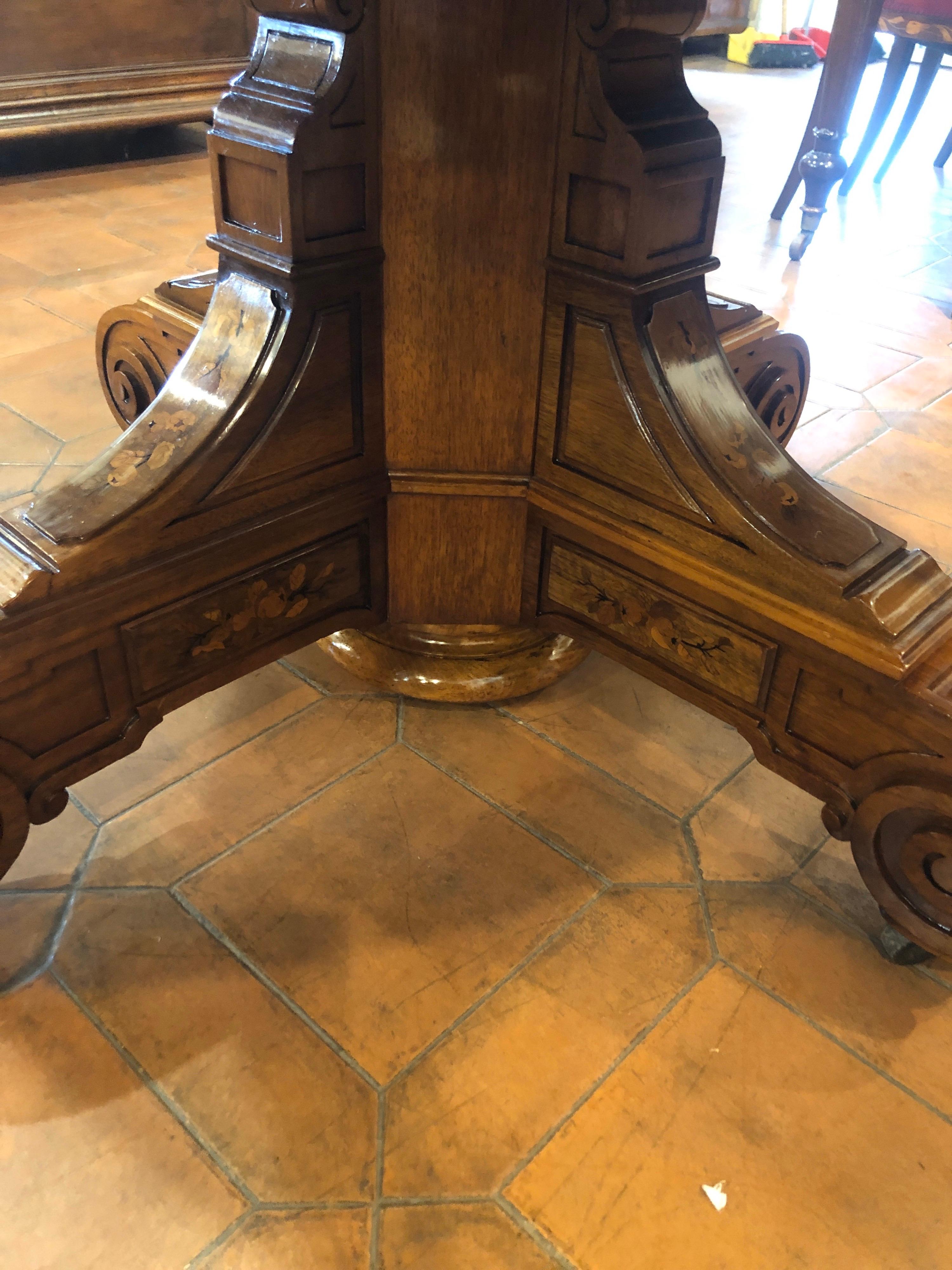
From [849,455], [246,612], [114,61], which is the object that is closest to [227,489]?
[246,612]

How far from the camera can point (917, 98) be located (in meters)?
4.14

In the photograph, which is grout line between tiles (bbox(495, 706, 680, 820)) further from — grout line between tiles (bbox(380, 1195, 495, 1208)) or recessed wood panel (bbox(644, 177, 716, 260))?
recessed wood panel (bbox(644, 177, 716, 260))

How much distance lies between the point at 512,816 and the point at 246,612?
1.39 feet

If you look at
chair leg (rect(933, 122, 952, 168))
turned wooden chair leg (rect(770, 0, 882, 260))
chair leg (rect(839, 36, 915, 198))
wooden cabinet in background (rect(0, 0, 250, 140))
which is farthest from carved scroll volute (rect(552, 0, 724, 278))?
chair leg (rect(933, 122, 952, 168))

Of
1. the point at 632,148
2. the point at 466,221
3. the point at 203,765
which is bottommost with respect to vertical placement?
the point at 203,765

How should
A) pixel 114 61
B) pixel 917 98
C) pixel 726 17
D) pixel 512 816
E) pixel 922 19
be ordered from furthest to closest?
pixel 726 17
pixel 917 98
pixel 114 61
pixel 922 19
pixel 512 816

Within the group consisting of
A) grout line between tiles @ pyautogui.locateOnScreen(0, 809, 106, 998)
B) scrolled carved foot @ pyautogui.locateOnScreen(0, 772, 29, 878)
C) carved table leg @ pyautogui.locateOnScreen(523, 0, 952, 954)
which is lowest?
grout line between tiles @ pyautogui.locateOnScreen(0, 809, 106, 998)

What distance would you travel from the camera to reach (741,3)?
661cm

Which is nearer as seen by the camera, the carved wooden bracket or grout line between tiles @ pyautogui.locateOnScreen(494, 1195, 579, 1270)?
grout line between tiles @ pyautogui.locateOnScreen(494, 1195, 579, 1270)

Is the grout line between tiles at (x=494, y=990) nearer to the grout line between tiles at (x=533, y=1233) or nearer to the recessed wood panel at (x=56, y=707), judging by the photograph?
the grout line between tiles at (x=533, y=1233)

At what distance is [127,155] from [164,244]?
1256 millimetres

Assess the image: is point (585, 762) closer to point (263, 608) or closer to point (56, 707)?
point (263, 608)

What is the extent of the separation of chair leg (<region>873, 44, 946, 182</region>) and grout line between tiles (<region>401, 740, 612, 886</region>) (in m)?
3.71

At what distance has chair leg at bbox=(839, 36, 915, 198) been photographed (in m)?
3.79
